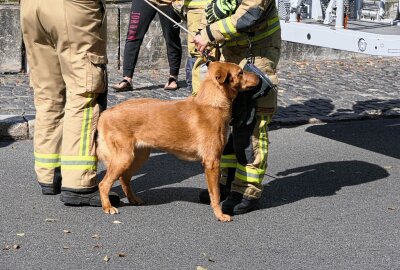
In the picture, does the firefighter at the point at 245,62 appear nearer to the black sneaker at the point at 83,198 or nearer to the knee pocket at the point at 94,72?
the knee pocket at the point at 94,72

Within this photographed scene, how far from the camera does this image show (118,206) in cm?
633

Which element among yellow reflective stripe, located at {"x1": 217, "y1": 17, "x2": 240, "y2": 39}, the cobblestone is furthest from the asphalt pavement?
the cobblestone

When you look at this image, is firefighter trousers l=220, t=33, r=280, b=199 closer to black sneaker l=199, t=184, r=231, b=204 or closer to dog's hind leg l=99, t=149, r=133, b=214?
black sneaker l=199, t=184, r=231, b=204

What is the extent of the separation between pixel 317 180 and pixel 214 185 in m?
1.52

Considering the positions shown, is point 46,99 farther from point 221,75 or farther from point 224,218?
point 224,218

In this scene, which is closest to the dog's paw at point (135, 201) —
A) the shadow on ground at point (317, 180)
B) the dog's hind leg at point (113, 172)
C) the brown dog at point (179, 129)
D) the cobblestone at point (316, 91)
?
the dog's hind leg at point (113, 172)

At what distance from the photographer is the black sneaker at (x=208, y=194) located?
21.2 feet

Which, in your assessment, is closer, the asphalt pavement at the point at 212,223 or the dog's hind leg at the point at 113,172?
the asphalt pavement at the point at 212,223

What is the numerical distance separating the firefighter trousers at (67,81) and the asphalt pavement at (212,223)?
0.98ft

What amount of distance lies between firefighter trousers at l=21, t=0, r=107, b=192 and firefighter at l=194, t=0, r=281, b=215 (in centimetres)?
74

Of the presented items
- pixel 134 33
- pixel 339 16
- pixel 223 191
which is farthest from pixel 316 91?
pixel 223 191

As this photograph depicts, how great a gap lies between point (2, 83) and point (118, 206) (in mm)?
4870

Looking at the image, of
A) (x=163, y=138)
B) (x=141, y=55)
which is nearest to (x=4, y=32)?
(x=141, y=55)

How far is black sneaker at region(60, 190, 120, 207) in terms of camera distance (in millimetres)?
6219
